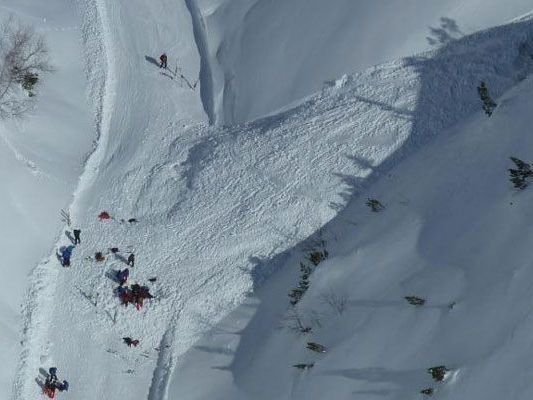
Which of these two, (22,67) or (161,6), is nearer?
(22,67)

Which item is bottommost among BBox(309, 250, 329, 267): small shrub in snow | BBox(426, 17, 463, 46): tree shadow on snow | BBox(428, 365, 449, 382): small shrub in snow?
BBox(428, 365, 449, 382): small shrub in snow

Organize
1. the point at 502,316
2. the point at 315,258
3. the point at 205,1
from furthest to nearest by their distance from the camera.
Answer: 1. the point at 205,1
2. the point at 315,258
3. the point at 502,316

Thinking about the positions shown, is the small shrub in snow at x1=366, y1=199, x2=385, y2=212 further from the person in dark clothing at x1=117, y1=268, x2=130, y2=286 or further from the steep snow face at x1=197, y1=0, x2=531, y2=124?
the person in dark clothing at x1=117, y1=268, x2=130, y2=286

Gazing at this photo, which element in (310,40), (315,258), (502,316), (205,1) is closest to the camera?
(502,316)

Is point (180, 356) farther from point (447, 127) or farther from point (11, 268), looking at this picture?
point (447, 127)

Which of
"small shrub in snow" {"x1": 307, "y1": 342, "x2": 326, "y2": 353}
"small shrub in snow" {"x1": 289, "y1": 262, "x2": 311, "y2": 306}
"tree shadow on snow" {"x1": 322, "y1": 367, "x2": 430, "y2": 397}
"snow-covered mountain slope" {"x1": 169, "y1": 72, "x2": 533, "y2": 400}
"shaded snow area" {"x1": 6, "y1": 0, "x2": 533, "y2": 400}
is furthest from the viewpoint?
"small shrub in snow" {"x1": 289, "y1": 262, "x2": 311, "y2": 306}

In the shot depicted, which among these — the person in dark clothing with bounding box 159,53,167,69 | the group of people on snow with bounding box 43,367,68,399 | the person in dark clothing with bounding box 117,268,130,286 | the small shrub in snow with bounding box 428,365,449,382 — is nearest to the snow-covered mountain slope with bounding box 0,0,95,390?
the group of people on snow with bounding box 43,367,68,399

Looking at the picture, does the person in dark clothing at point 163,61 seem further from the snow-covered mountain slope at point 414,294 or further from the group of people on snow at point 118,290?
the snow-covered mountain slope at point 414,294

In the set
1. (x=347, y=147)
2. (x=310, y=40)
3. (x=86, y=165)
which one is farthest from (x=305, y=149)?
(x=86, y=165)
